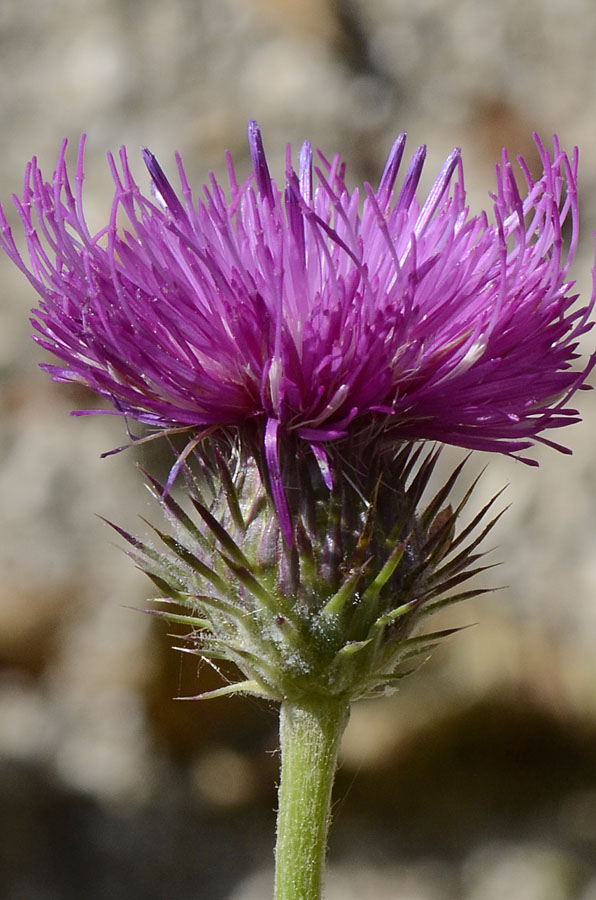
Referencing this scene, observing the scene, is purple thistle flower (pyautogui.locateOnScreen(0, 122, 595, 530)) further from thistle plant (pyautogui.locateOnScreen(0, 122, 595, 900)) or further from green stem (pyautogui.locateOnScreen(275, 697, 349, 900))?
green stem (pyautogui.locateOnScreen(275, 697, 349, 900))

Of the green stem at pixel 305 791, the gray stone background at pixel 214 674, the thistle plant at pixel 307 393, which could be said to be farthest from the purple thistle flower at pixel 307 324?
the gray stone background at pixel 214 674

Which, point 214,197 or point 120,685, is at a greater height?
point 214,197

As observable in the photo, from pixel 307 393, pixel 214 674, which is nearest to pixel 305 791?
pixel 307 393

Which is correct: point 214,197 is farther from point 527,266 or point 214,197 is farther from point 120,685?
point 120,685

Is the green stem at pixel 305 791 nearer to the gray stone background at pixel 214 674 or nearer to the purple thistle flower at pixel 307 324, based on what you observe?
the purple thistle flower at pixel 307 324

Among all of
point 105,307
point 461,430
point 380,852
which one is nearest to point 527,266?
point 461,430

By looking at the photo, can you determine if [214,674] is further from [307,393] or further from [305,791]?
[307,393]
